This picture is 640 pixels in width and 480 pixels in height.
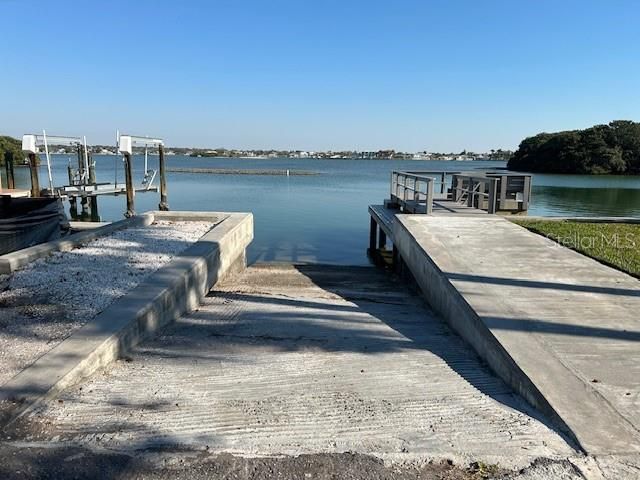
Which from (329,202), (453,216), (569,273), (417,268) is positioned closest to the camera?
(569,273)

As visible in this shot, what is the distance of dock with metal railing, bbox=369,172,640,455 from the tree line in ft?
269

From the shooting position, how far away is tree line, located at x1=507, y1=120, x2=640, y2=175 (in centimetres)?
7975

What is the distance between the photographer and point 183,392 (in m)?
3.67

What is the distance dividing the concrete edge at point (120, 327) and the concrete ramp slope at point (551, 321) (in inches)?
130

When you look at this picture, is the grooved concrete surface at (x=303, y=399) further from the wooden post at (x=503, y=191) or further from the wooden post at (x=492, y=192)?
the wooden post at (x=503, y=191)

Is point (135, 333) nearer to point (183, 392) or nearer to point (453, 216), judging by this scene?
point (183, 392)

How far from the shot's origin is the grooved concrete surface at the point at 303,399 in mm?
2936

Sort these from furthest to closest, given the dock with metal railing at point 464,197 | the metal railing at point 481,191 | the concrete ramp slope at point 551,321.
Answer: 1. the metal railing at point 481,191
2. the dock with metal railing at point 464,197
3. the concrete ramp slope at point 551,321

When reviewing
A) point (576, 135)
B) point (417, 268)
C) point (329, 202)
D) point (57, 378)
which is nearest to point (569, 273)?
point (417, 268)

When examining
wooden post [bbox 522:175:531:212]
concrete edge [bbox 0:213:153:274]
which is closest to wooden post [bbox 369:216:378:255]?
wooden post [bbox 522:175:531:212]

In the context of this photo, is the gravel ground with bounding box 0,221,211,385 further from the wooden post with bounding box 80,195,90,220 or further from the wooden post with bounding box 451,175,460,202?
the wooden post with bounding box 80,195,90,220

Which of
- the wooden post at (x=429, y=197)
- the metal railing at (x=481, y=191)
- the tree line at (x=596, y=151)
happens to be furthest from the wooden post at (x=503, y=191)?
the tree line at (x=596, y=151)

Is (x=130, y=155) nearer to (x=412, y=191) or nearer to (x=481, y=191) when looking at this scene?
(x=412, y=191)

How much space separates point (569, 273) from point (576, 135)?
91146mm
